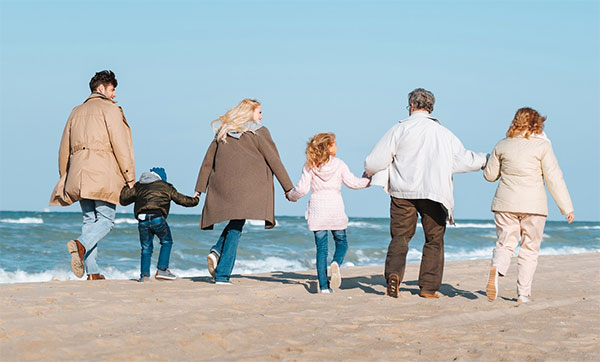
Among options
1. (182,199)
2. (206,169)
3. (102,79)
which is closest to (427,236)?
(206,169)

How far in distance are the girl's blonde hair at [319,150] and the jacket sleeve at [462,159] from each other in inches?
45.5

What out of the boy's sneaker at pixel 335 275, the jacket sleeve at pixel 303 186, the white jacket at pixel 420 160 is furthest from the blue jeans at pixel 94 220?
the white jacket at pixel 420 160

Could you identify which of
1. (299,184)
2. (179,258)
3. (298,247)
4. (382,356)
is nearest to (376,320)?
(382,356)

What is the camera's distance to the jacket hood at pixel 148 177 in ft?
24.6

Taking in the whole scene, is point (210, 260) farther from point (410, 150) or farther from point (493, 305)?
point (493, 305)

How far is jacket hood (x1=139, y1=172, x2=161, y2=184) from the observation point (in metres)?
7.51

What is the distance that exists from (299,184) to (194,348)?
119 inches

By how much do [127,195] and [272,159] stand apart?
1491mm

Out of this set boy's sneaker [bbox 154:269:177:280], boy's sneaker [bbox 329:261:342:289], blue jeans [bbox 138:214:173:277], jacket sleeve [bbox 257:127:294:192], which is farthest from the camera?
boy's sneaker [bbox 154:269:177:280]

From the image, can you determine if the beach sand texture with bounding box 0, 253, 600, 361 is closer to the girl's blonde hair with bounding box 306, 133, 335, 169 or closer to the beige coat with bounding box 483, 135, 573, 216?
the beige coat with bounding box 483, 135, 573, 216

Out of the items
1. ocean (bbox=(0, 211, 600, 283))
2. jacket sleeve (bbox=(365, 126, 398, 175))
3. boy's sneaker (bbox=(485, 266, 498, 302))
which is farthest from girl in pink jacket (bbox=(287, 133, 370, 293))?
ocean (bbox=(0, 211, 600, 283))

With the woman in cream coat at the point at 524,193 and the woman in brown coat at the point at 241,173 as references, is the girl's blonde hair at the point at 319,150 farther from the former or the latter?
the woman in cream coat at the point at 524,193

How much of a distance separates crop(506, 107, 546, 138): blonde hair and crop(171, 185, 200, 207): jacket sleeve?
10.2 feet

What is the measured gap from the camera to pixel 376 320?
5.46 meters
